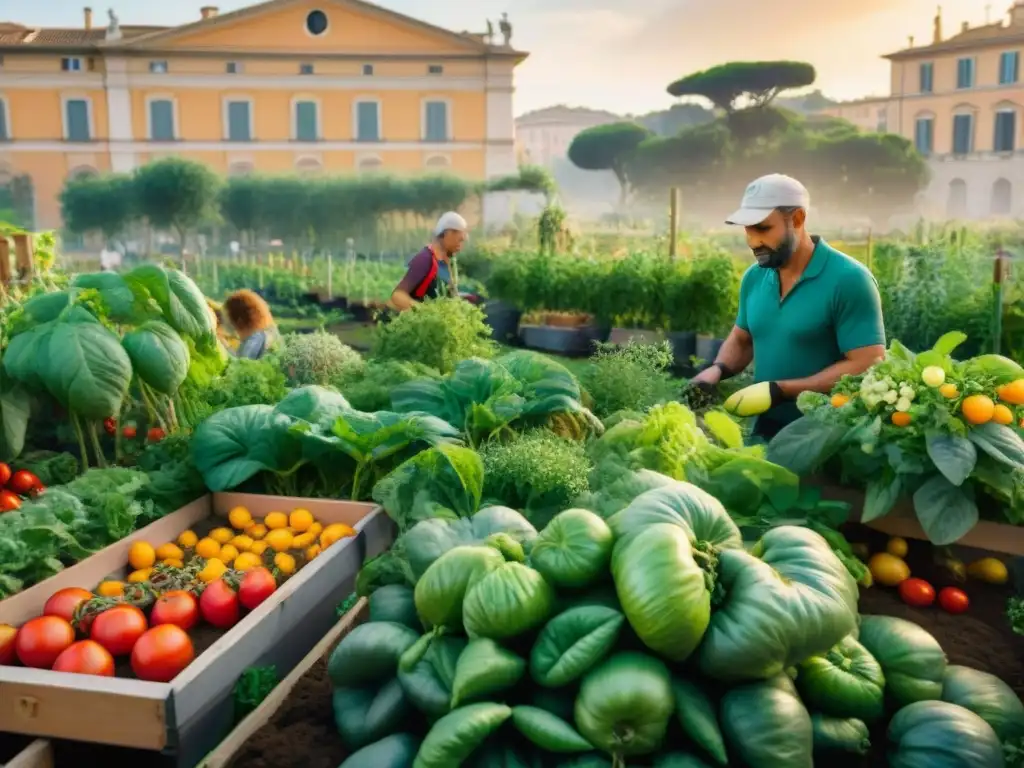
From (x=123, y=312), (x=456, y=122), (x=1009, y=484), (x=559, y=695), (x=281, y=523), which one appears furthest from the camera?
(x=456, y=122)

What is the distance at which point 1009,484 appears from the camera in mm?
2164

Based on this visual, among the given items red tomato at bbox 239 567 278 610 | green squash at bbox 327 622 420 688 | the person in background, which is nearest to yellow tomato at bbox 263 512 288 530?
red tomato at bbox 239 567 278 610

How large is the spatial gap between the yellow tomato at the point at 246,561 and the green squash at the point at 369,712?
40.1 inches

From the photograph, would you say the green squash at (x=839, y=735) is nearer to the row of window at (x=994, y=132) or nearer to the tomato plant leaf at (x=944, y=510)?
the tomato plant leaf at (x=944, y=510)

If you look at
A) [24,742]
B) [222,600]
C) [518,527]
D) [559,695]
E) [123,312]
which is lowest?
[24,742]

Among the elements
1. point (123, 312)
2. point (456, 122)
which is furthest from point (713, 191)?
point (123, 312)

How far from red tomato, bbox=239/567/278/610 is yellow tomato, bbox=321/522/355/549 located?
0.32 m

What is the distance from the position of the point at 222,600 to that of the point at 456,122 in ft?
93.7

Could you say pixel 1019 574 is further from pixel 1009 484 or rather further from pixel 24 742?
pixel 24 742

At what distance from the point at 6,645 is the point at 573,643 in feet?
5.25

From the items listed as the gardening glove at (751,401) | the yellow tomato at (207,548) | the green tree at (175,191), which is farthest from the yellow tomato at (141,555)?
the green tree at (175,191)

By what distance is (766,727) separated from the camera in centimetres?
150

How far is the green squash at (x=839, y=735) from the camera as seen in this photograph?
5.36 feet

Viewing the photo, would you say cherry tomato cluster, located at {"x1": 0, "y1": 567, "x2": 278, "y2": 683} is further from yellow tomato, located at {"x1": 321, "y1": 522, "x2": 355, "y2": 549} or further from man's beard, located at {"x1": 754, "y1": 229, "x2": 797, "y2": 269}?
man's beard, located at {"x1": 754, "y1": 229, "x2": 797, "y2": 269}
